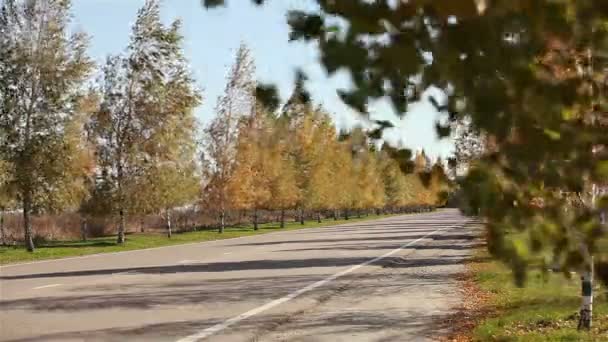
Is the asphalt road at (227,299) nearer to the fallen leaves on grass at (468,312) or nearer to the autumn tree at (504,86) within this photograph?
the fallen leaves on grass at (468,312)

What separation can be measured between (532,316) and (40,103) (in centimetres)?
2491

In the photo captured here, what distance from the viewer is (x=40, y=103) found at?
3222 cm

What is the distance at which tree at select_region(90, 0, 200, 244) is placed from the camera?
3878 centimetres

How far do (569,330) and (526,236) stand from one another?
939cm

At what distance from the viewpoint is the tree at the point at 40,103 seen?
3180cm

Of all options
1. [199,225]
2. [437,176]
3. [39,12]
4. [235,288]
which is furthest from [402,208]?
[437,176]

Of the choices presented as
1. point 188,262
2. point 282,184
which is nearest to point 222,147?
point 282,184

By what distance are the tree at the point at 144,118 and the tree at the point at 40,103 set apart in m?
6.11

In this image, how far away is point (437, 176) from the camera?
2.40 meters

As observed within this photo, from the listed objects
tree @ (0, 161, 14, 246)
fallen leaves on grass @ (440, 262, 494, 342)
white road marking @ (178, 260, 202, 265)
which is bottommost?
fallen leaves on grass @ (440, 262, 494, 342)

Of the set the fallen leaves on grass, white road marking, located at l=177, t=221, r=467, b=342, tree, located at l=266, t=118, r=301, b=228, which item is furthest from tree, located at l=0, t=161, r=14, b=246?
tree, located at l=266, t=118, r=301, b=228

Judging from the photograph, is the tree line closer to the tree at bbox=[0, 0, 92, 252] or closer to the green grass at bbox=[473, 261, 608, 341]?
the tree at bbox=[0, 0, 92, 252]

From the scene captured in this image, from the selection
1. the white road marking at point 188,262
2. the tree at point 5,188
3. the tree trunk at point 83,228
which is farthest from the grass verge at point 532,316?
the tree trunk at point 83,228

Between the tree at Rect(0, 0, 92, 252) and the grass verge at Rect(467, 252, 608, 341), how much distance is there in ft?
66.1
